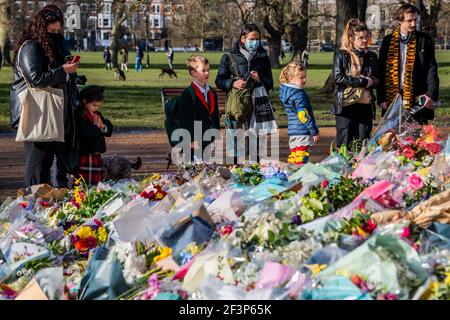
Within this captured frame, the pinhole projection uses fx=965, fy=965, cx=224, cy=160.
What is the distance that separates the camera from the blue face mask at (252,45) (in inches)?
364

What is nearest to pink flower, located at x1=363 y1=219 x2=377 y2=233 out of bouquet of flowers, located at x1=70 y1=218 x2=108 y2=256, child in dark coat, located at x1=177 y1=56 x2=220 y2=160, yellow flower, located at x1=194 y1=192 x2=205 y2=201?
yellow flower, located at x1=194 y1=192 x2=205 y2=201

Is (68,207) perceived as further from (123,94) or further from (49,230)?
(123,94)

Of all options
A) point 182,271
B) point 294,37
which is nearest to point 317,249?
point 182,271

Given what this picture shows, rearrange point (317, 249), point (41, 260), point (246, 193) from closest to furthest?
point (317, 249)
point (41, 260)
point (246, 193)

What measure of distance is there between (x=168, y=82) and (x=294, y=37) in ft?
42.0

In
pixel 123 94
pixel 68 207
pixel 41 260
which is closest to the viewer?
pixel 41 260

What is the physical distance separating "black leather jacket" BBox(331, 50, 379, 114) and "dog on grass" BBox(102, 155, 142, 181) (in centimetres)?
202

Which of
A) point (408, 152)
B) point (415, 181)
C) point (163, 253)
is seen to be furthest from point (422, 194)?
point (163, 253)

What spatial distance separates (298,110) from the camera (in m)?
9.06

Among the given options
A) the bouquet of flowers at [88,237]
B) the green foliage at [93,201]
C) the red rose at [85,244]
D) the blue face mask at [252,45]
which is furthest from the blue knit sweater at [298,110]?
the red rose at [85,244]

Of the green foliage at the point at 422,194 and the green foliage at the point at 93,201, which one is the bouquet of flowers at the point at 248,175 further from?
the green foliage at the point at 422,194

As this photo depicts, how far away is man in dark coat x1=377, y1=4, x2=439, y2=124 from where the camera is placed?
8914mm
